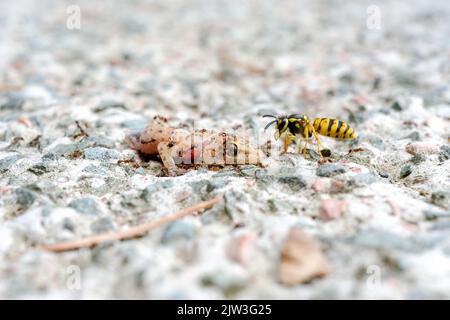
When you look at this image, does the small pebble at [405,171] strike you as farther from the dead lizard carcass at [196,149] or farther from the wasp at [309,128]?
the dead lizard carcass at [196,149]

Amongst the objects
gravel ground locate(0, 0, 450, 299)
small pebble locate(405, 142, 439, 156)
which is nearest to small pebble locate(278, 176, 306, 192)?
gravel ground locate(0, 0, 450, 299)

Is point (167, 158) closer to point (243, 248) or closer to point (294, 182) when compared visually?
point (294, 182)

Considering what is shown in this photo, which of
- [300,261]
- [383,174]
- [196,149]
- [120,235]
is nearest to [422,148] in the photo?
[383,174]

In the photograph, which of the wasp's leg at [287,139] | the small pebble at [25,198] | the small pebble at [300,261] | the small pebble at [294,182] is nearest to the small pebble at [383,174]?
the small pebble at [294,182]
